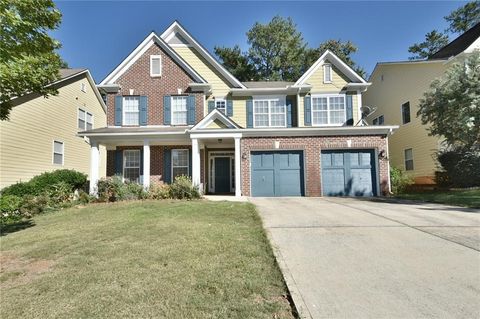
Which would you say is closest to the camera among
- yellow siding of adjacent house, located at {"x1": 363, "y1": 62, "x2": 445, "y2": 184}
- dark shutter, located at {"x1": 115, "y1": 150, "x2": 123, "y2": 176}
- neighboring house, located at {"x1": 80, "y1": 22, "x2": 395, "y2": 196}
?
neighboring house, located at {"x1": 80, "y1": 22, "x2": 395, "y2": 196}

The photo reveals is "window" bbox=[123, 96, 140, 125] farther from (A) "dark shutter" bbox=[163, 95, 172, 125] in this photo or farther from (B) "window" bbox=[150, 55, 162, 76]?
(B) "window" bbox=[150, 55, 162, 76]

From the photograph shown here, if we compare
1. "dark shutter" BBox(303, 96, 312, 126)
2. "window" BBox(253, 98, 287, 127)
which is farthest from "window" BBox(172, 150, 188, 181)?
"dark shutter" BBox(303, 96, 312, 126)

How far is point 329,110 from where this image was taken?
663 inches

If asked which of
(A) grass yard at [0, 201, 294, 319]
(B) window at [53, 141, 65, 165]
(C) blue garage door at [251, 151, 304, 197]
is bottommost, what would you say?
(A) grass yard at [0, 201, 294, 319]

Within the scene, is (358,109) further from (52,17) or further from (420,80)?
(52,17)

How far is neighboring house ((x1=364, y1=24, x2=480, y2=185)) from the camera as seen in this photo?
→ 58.9 ft

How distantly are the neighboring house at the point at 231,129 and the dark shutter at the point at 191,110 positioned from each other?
0.05 meters

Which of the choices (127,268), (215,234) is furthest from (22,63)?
(215,234)

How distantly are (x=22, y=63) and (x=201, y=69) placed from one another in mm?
11936

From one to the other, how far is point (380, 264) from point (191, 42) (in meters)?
16.2

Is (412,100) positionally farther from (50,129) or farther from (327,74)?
(50,129)

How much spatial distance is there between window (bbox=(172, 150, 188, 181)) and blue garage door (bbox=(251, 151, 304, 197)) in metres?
3.59

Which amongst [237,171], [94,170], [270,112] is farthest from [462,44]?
[94,170]

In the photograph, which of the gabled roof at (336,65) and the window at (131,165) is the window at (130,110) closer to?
the window at (131,165)
